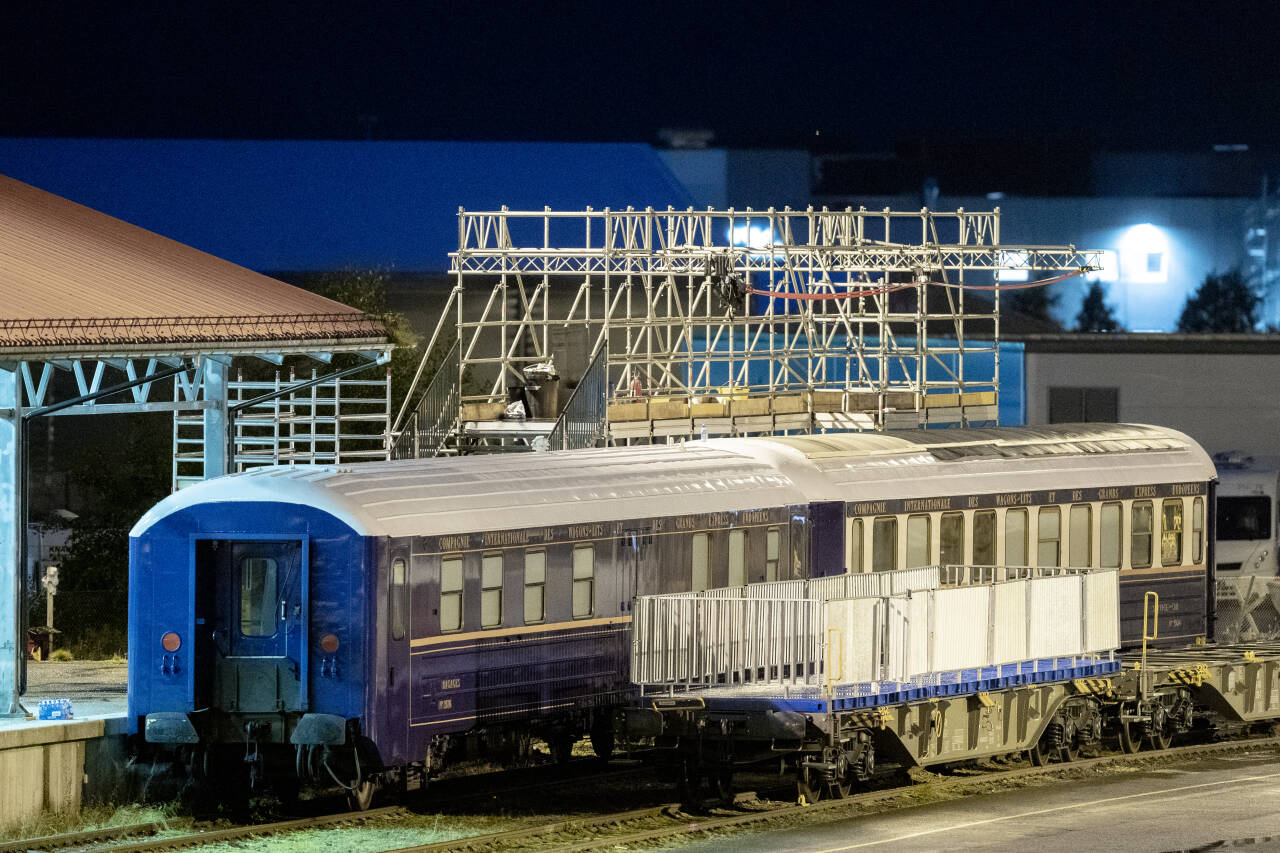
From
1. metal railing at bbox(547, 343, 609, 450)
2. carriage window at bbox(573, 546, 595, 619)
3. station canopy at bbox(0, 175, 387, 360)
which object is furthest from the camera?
metal railing at bbox(547, 343, 609, 450)

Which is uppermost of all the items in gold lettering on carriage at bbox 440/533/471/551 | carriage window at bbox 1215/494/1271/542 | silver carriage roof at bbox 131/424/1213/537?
silver carriage roof at bbox 131/424/1213/537

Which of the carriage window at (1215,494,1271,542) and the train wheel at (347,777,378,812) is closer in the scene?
the train wheel at (347,777,378,812)

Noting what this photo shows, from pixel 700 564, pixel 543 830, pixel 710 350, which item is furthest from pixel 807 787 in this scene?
pixel 710 350

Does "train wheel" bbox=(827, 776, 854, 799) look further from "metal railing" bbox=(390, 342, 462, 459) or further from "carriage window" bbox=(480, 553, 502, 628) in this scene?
"metal railing" bbox=(390, 342, 462, 459)

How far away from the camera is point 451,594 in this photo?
59.2ft

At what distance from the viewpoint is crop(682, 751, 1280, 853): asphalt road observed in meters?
16.6

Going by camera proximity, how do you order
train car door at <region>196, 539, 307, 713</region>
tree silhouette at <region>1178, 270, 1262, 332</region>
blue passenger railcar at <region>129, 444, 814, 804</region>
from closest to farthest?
blue passenger railcar at <region>129, 444, 814, 804</region> < train car door at <region>196, 539, 307, 713</region> < tree silhouette at <region>1178, 270, 1262, 332</region>

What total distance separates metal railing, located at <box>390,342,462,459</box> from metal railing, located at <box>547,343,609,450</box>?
67.8 inches

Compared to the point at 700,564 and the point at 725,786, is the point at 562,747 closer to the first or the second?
the point at 700,564

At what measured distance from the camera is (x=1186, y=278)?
76062 mm

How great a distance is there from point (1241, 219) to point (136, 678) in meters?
63.8

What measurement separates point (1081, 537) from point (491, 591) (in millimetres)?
8504

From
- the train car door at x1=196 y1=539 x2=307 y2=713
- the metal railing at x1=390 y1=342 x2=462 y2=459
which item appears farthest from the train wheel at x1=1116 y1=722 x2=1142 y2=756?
the metal railing at x1=390 y1=342 x2=462 y2=459

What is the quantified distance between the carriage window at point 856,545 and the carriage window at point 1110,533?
3470 mm
